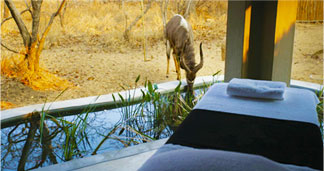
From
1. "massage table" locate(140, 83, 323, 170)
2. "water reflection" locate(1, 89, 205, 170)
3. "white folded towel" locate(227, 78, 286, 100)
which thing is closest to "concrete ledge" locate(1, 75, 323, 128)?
"water reflection" locate(1, 89, 205, 170)

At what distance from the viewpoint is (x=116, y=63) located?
6.12 meters

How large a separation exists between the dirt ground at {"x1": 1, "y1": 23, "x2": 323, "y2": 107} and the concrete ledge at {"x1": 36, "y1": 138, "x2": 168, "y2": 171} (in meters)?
2.92

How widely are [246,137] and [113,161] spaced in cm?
97

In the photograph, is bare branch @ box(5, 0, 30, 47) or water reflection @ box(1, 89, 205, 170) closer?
water reflection @ box(1, 89, 205, 170)

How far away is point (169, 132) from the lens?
2695mm

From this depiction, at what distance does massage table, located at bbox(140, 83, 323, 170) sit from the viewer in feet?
3.25

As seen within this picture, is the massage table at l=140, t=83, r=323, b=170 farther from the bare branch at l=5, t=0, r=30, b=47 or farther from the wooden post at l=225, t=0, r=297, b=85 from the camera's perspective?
the bare branch at l=5, t=0, r=30, b=47

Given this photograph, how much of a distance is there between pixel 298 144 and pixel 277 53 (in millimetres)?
1912

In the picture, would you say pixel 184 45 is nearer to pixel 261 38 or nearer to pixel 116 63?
pixel 261 38

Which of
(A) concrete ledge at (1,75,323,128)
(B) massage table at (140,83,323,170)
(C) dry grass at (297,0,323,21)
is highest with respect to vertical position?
(C) dry grass at (297,0,323,21)

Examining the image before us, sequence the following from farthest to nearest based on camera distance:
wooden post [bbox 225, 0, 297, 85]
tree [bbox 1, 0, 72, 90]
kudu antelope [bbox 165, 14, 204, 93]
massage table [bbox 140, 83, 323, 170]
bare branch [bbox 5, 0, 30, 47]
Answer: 1. tree [bbox 1, 0, 72, 90]
2. bare branch [bbox 5, 0, 30, 47]
3. kudu antelope [bbox 165, 14, 204, 93]
4. wooden post [bbox 225, 0, 297, 85]
5. massage table [bbox 140, 83, 323, 170]

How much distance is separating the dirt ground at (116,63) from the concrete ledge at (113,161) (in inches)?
115

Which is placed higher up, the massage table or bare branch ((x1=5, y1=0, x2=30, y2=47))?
bare branch ((x1=5, y1=0, x2=30, y2=47))

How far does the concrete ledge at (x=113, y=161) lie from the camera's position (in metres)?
1.92
